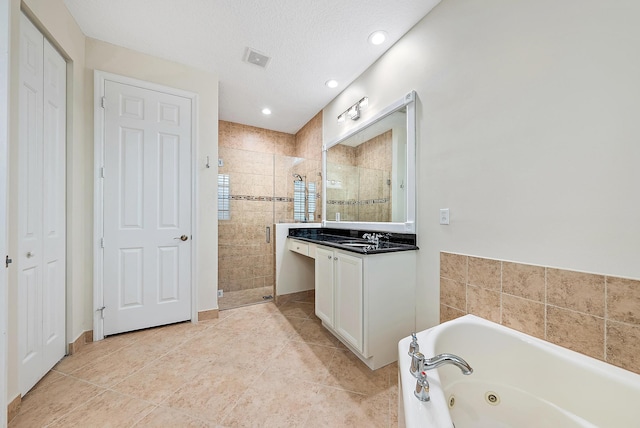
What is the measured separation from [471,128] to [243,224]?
2.98 meters

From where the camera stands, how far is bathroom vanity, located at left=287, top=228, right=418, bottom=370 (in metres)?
1.66

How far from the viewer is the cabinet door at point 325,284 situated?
2049 millimetres

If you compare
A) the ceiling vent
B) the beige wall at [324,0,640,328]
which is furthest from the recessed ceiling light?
the ceiling vent

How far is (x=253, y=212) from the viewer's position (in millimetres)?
3488

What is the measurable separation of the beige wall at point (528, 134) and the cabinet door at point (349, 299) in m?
0.52

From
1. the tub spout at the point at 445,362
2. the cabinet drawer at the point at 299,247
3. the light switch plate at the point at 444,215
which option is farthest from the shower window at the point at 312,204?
the tub spout at the point at 445,362

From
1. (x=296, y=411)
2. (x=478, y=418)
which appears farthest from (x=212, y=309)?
(x=478, y=418)

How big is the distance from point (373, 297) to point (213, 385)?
47.7 inches

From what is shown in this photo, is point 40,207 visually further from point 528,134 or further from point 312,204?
point 528,134

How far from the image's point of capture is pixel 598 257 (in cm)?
102

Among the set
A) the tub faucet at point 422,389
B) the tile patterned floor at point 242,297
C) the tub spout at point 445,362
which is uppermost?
the tub spout at point 445,362

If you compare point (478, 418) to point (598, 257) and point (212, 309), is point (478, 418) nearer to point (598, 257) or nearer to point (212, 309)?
point (598, 257)

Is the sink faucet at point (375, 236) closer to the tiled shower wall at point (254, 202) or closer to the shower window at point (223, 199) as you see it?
the tiled shower wall at point (254, 202)

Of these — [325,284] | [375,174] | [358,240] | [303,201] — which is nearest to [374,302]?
[325,284]
